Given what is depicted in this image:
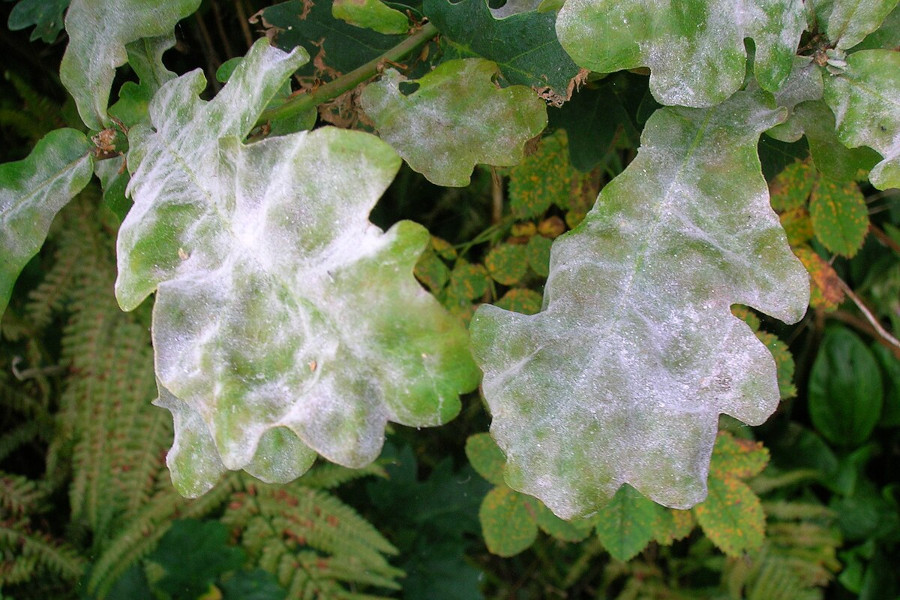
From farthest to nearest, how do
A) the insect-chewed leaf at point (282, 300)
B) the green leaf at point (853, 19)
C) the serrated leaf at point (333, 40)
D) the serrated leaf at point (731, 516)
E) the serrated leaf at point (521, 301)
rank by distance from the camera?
the serrated leaf at point (731, 516)
the serrated leaf at point (521, 301)
the serrated leaf at point (333, 40)
the green leaf at point (853, 19)
the insect-chewed leaf at point (282, 300)

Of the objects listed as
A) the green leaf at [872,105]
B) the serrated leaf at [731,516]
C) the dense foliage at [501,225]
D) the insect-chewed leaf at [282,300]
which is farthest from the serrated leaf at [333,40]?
the serrated leaf at [731,516]

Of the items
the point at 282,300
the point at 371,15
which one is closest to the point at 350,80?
the point at 371,15

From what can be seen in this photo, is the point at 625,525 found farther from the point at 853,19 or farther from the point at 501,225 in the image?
the point at 853,19

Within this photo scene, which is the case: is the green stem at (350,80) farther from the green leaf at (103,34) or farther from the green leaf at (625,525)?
the green leaf at (625,525)

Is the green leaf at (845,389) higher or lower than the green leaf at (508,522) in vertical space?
lower

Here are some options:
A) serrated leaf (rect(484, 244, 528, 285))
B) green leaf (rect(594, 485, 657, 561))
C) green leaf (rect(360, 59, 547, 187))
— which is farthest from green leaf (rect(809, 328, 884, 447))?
green leaf (rect(360, 59, 547, 187))

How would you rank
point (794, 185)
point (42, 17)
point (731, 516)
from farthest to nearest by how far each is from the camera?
point (731, 516) < point (794, 185) < point (42, 17)
